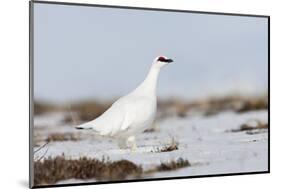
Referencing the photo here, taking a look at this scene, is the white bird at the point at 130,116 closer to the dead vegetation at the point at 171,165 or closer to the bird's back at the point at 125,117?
the bird's back at the point at 125,117

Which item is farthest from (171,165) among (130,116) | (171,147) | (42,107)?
(42,107)

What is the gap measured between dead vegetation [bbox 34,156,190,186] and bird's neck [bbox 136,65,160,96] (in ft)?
1.33

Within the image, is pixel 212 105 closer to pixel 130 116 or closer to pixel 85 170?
pixel 130 116

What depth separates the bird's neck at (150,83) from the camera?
3.46m

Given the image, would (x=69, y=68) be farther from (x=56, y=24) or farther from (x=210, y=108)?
(x=210, y=108)

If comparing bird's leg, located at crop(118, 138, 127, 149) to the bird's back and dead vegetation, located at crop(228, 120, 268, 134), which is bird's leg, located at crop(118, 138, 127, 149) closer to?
the bird's back

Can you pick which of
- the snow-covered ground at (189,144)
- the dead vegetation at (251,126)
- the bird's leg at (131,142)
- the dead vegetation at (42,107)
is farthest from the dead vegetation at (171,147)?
the dead vegetation at (42,107)

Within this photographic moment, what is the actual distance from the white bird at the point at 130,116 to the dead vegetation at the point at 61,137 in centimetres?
6

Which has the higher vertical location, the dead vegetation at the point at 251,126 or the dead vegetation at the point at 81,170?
the dead vegetation at the point at 251,126

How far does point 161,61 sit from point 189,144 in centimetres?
51

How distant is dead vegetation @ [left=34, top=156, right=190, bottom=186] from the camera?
324 cm

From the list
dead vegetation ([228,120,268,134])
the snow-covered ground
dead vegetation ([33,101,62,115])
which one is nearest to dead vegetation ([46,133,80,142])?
the snow-covered ground
